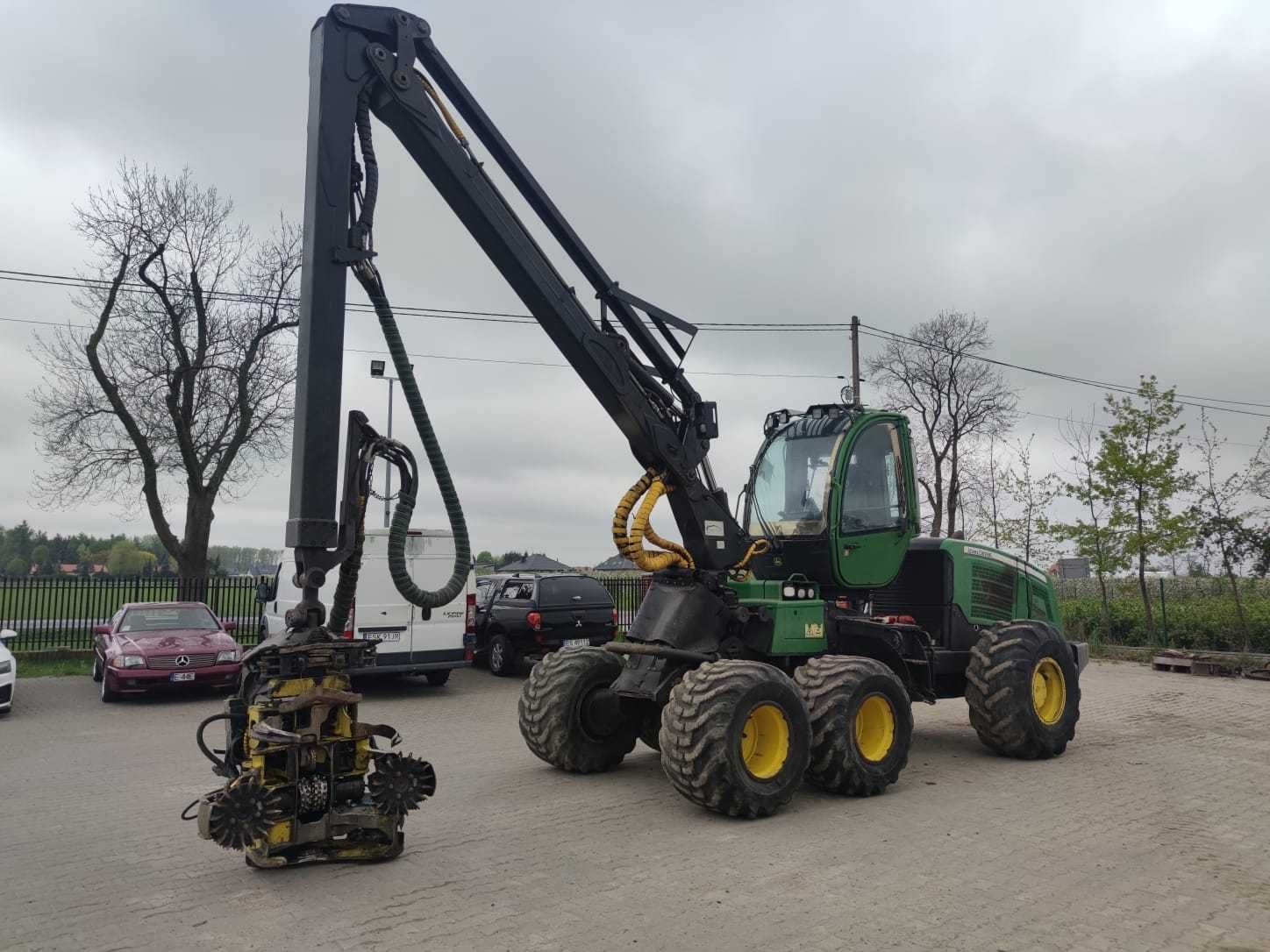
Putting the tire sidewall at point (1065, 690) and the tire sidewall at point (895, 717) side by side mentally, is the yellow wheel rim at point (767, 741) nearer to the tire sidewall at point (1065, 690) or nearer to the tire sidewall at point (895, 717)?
the tire sidewall at point (895, 717)

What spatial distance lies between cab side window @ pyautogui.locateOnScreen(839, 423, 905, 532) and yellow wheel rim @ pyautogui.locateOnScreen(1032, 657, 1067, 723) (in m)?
2.01

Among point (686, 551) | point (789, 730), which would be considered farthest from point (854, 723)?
point (686, 551)

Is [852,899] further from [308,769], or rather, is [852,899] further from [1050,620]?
[1050,620]

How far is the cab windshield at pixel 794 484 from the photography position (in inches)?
339

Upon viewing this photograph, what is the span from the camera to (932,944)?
14.6 feet

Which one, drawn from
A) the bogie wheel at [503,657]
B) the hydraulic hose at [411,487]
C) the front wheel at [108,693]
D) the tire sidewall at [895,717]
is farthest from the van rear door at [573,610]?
the hydraulic hose at [411,487]

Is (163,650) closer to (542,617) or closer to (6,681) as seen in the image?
(6,681)

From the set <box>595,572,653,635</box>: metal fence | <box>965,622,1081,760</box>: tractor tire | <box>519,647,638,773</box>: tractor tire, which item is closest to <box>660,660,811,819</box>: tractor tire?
<box>519,647,638,773</box>: tractor tire

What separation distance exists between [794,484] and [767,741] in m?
2.71

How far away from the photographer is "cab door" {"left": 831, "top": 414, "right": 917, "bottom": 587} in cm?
852

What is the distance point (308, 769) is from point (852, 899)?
10.1 feet

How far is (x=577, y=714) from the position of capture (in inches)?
319

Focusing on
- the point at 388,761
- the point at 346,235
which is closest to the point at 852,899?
the point at 388,761

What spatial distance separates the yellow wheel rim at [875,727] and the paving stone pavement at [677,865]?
0.40 meters
